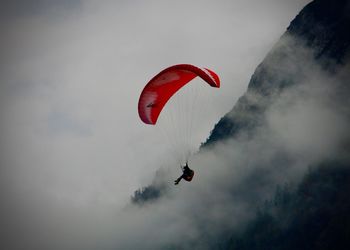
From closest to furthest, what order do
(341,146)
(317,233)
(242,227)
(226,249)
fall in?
(317,233)
(341,146)
(226,249)
(242,227)

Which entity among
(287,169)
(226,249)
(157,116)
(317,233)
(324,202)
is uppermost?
(287,169)

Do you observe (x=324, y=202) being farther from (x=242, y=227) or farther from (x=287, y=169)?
(x=242, y=227)

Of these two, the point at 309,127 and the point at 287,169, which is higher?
the point at 309,127

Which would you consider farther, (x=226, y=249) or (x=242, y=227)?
(x=242, y=227)

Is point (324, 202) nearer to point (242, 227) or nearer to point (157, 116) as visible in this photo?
point (242, 227)

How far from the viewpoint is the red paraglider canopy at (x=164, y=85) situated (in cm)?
2894

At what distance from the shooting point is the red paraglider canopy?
28938 mm

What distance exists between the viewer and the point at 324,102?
631 ft

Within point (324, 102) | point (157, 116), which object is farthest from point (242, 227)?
point (157, 116)

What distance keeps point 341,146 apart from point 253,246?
57.8 metres

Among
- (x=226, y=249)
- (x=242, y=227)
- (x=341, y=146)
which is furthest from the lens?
(x=242, y=227)

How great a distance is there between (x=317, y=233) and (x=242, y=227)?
177 feet

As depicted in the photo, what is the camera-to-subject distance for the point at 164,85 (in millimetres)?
30906

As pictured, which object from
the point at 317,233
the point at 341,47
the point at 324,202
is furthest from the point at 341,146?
the point at 341,47
